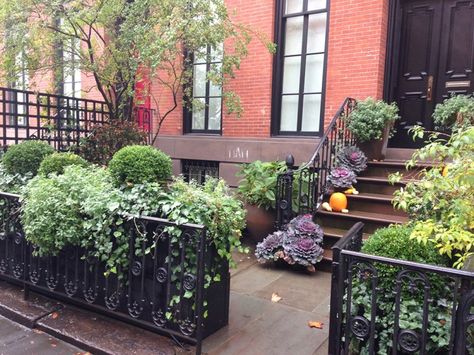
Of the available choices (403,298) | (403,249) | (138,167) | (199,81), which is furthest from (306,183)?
(199,81)

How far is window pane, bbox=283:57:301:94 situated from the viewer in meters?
7.45

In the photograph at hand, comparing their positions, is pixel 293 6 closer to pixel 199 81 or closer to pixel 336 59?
pixel 336 59

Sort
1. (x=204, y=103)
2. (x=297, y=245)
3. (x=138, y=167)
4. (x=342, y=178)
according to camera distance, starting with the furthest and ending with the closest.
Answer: (x=204, y=103) → (x=342, y=178) → (x=297, y=245) → (x=138, y=167)

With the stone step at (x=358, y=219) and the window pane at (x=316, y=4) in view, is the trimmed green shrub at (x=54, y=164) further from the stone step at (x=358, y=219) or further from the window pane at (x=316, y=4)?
the window pane at (x=316, y=4)

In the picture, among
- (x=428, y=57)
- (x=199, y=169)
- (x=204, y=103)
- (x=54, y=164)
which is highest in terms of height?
(x=428, y=57)

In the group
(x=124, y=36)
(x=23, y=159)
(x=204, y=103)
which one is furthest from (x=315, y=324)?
(x=204, y=103)

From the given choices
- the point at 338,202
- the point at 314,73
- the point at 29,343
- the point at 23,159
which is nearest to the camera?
the point at 29,343

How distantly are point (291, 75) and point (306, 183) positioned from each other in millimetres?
2779

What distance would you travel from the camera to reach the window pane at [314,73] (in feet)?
23.6

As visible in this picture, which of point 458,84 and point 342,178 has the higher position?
point 458,84

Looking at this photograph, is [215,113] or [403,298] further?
[215,113]

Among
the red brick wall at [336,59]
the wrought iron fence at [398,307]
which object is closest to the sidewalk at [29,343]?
the wrought iron fence at [398,307]

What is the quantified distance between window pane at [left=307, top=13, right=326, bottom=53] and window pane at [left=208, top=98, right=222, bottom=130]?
2.12m

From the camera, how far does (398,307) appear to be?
223cm
